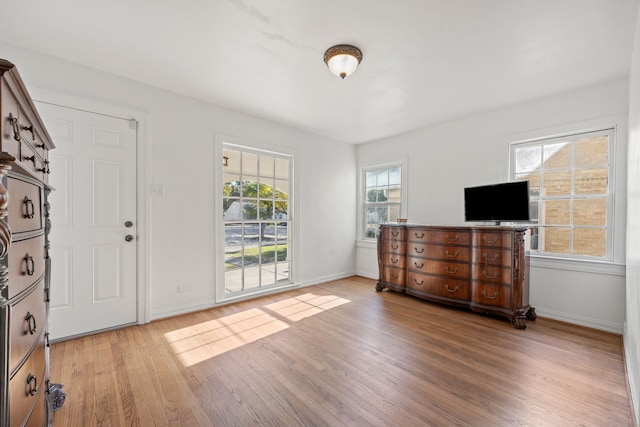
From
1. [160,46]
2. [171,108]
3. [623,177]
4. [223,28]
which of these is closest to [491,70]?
[623,177]

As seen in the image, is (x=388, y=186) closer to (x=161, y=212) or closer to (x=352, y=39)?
(x=352, y=39)

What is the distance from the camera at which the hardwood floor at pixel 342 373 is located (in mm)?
1573

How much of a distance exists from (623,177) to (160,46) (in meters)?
4.36

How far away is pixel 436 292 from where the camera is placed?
3439 millimetres

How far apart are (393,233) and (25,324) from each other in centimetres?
365

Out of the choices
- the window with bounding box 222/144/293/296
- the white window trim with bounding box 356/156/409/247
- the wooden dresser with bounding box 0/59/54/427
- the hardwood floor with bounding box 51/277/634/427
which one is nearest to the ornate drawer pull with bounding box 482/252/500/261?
the hardwood floor with bounding box 51/277/634/427

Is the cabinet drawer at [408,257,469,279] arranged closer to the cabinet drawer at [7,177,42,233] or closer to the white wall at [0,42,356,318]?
the white wall at [0,42,356,318]

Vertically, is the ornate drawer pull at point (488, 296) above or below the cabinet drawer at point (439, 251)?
below

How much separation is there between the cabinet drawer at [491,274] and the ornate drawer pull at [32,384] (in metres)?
3.55

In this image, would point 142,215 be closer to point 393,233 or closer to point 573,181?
point 393,233

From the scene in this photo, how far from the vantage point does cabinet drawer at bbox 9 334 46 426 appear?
2.68 feet

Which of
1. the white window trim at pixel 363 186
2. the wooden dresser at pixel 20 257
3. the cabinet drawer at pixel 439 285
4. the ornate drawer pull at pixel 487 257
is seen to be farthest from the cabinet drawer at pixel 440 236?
the wooden dresser at pixel 20 257

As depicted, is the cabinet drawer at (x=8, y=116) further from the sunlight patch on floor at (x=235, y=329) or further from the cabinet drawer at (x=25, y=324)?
the sunlight patch on floor at (x=235, y=329)

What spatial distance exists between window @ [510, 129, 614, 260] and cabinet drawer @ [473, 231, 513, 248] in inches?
24.1
